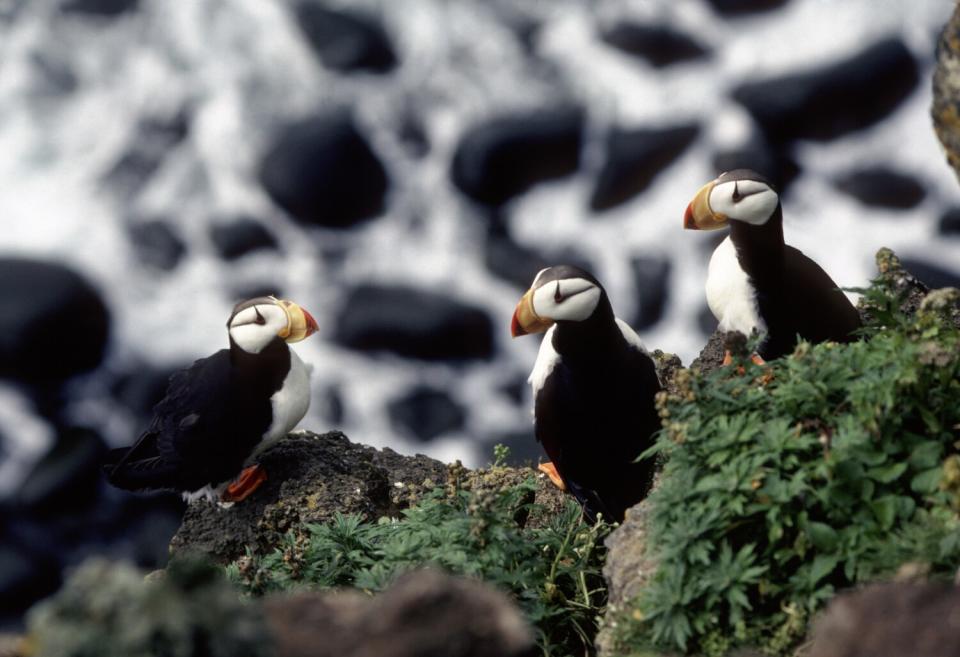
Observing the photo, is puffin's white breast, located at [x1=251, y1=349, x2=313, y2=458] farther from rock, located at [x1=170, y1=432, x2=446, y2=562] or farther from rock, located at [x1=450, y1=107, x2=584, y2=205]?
rock, located at [x1=450, y1=107, x2=584, y2=205]

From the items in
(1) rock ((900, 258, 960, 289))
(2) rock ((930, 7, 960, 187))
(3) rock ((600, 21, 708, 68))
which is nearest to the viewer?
(2) rock ((930, 7, 960, 187))

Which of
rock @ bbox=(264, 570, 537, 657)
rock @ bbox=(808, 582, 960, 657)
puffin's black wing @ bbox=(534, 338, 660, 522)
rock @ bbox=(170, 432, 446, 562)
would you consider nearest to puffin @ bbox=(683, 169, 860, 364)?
puffin's black wing @ bbox=(534, 338, 660, 522)

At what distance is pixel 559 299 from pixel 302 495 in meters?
0.91

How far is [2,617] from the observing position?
19.6 ft

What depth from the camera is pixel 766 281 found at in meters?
2.84

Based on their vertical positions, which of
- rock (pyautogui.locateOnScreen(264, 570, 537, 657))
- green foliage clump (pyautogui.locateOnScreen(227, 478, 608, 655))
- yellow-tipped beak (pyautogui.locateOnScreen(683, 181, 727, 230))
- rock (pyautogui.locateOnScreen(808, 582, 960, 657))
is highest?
yellow-tipped beak (pyautogui.locateOnScreen(683, 181, 727, 230))

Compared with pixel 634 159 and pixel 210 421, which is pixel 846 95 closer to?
pixel 634 159

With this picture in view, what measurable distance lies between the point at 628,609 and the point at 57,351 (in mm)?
4689

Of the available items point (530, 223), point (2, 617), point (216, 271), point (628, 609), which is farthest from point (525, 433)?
point (628, 609)

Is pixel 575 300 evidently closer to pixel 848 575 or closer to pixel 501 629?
pixel 848 575

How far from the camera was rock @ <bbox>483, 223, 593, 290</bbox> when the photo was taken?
6387 mm

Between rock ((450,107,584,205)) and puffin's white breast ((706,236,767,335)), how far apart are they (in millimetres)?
3519

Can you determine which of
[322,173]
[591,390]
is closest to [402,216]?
[322,173]

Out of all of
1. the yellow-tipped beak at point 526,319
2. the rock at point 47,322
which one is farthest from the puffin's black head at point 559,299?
the rock at point 47,322
